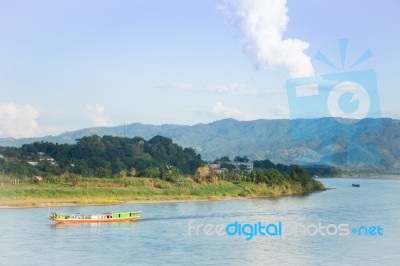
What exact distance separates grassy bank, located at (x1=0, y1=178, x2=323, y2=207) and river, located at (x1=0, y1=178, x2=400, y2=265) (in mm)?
2932

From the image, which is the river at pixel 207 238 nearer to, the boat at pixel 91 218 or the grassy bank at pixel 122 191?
the boat at pixel 91 218

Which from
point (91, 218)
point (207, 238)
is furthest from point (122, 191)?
point (207, 238)

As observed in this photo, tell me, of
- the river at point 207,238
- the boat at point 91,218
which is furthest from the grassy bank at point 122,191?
the boat at point 91,218

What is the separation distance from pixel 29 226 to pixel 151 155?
62.2m

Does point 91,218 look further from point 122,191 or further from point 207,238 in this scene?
point 122,191

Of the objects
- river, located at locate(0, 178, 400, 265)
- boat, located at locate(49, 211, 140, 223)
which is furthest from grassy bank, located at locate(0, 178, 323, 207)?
boat, located at locate(49, 211, 140, 223)

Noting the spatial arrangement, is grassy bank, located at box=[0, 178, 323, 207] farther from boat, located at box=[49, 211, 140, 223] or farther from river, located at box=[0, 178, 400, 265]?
boat, located at box=[49, 211, 140, 223]

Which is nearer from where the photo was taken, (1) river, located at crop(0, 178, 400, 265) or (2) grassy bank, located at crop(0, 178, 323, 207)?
(1) river, located at crop(0, 178, 400, 265)

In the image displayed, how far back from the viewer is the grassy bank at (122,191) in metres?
44.6

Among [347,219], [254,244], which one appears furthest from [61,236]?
[347,219]

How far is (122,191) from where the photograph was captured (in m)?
49.7

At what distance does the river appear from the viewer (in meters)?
24.2

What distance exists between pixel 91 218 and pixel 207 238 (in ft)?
25.6

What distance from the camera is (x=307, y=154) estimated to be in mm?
150000
